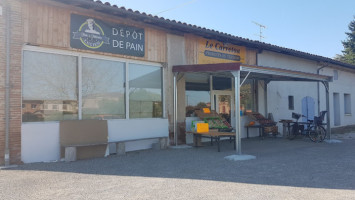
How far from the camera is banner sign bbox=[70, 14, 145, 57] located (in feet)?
25.1

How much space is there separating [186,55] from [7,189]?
707 centimetres

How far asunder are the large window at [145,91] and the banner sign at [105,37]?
565 mm

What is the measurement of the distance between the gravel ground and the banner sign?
2928 millimetres

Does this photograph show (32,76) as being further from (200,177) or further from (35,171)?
(200,177)

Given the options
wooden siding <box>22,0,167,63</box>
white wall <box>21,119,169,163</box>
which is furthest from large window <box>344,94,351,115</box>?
wooden siding <box>22,0,167,63</box>

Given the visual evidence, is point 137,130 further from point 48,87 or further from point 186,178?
point 186,178

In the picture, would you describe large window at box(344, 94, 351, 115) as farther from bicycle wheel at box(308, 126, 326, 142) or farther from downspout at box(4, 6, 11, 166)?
downspout at box(4, 6, 11, 166)

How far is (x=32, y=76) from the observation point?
6.93 m

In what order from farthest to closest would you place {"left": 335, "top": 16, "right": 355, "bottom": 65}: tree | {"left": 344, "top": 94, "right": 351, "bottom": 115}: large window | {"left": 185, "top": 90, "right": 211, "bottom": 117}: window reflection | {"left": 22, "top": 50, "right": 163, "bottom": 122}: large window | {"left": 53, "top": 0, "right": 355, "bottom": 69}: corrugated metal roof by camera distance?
{"left": 335, "top": 16, "right": 355, "bottom": 65}: tree < {"left": 344, "top": 94, "right": 351, "bottom": 115}: large window < {"left": 185, "top": 90, "right": 211, "bottom": 117}: window reflection < {"left": 53, "top": 0, "right": 355, "bottom": 69}: corrugated metal roof < {"left": 22, "top": 50, "right": 163, "bottom": 122}: large window

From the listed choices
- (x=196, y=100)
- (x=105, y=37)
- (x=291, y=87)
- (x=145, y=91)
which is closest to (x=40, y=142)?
(x=105, y=37)

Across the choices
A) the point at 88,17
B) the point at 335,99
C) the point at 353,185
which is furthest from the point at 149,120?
the point at 335,99

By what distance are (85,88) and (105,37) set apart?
59.3 inches

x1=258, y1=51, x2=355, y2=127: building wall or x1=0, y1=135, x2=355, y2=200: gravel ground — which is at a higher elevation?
x1=258, y1=51, x2=355, y2=127: building wall

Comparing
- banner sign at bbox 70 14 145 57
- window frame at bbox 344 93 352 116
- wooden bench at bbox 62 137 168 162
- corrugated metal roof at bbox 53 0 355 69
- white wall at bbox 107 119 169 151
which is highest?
corrugated metal roof at bbox 53 0 355 69
